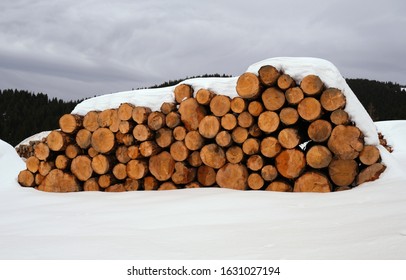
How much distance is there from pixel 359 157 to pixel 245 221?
5.95 feet

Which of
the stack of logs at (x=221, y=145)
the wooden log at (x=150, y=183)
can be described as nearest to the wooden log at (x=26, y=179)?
the stack of logs at (x=221, y=145)

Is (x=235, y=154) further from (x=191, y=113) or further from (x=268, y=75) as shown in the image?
(x=268, y=75)

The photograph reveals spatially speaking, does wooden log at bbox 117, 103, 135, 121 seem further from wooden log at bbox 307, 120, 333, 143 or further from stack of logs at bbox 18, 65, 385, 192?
wooden log at bbox 307, 120, 333, 143

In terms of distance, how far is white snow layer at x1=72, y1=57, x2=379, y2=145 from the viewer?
4000 millimetres

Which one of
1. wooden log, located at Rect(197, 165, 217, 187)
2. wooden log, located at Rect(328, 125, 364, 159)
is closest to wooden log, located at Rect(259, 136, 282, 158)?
wooden log, located at Rect(328, 125, 364, 159)

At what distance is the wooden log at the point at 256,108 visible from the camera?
4133 mm

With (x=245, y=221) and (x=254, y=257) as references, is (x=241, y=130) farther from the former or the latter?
(x=254, y=257)

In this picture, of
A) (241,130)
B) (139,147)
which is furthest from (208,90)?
(139,147)

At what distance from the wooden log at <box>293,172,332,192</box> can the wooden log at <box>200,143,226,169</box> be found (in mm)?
904

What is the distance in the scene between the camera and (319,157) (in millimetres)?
3877

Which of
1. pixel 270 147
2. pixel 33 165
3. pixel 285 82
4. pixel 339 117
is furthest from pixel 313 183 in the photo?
pixel 33 165

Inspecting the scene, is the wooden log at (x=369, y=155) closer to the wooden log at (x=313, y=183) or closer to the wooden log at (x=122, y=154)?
the wooden log at (x=313, y=183)

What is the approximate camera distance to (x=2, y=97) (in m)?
27.7

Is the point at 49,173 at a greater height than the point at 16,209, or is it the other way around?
the point at 49,173
